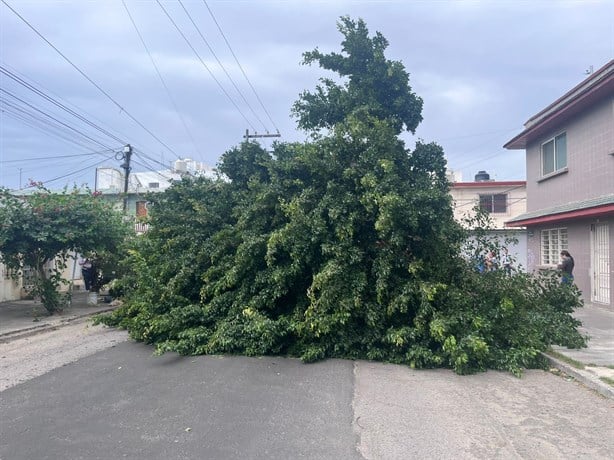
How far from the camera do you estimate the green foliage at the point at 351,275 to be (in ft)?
23.8

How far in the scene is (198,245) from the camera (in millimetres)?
9367

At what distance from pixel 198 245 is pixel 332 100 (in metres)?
4.08

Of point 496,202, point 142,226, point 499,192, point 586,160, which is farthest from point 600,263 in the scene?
point 496,202

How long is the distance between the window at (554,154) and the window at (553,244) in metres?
1.94

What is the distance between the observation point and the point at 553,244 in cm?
1573

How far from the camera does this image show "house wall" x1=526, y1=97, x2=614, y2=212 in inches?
476

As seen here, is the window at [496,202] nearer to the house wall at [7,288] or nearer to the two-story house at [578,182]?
the two-story house at [578,182]

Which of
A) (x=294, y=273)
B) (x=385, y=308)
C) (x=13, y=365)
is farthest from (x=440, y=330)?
(x=13, y=365)

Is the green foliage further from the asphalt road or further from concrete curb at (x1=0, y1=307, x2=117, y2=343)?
concrete curb at (x1=0, y1=307, x2=117, y2=343)

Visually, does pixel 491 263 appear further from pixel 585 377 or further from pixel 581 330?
pixel 585 377

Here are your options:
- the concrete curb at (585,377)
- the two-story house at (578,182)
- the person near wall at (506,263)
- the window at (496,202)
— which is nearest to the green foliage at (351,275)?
the person near wall at (506,263)

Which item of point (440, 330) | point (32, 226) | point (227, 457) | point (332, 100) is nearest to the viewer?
point (227, 457)

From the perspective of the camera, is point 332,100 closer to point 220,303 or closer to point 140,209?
point 220,303

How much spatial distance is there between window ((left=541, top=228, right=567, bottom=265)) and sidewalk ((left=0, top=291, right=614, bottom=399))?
2750 mm
